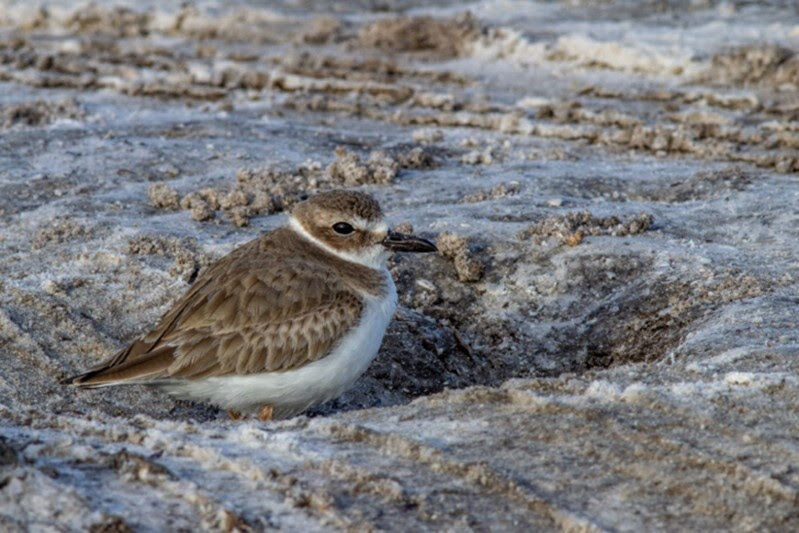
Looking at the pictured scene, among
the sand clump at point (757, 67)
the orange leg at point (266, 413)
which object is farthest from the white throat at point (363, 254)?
the sand clump at point (757, 67)

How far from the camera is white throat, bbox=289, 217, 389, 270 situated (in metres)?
6.11

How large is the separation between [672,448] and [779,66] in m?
6.45

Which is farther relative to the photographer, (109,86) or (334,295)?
(109,86)

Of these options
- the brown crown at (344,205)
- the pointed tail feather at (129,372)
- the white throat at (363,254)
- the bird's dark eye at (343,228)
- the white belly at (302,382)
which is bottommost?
the white belly at (302,382)

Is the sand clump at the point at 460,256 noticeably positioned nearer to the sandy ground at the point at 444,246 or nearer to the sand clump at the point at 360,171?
the sandy ground at the point at 444,246

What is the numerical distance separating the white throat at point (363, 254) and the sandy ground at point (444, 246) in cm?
42

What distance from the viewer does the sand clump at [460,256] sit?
655cm

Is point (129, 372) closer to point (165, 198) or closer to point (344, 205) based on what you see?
point (344, 205)

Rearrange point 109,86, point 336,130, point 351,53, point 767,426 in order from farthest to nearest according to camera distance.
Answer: point 351,53, point 109,86, point 336,130, point 767,426

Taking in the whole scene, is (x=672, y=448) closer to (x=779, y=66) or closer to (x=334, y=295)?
(x=334, y=295)

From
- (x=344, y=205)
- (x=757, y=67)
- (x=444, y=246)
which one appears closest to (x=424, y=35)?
(x=757, y=67)

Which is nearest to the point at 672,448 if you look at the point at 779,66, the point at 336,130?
the point at 336,130

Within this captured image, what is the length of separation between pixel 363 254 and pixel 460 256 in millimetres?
681

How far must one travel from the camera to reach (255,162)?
822 cm
